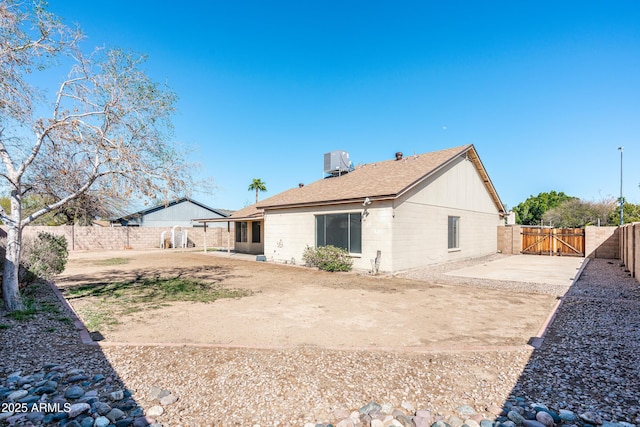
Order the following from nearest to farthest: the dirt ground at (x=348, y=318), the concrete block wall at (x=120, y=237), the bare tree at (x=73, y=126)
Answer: the dirt ground at (x=348, y=318)
the bare tree at (x=73, y=126)
the concrete block wall at (x=120, y=237)

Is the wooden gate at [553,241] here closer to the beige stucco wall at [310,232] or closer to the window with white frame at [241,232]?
the beige stucco wall at [310,232]

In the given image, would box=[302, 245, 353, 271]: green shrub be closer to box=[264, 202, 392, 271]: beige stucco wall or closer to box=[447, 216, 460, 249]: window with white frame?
box=[264, 202, 392, 271]: beige stucco wall

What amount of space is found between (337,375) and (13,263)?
22.0 feet

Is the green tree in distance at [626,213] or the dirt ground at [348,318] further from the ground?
the green tree in distance at [626,213]

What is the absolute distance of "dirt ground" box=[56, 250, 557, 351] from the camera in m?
4.74

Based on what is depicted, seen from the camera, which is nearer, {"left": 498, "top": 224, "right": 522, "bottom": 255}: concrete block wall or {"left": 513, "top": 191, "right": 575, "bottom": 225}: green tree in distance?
{"left": 498, "top": 224, "right": 522, "bottom": 255}: concrete block wall

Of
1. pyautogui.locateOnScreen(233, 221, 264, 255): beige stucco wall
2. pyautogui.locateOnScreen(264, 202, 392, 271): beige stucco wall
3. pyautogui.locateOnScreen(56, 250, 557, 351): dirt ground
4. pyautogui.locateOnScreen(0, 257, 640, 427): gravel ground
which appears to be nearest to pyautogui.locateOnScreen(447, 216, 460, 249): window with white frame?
pyautogui.locateOnScreen(264, 202, 392, 271): beige stucco wall

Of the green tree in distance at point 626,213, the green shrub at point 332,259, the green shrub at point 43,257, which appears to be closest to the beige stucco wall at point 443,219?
the green shrub at point 332,259

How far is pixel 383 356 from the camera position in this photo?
13.3 ft

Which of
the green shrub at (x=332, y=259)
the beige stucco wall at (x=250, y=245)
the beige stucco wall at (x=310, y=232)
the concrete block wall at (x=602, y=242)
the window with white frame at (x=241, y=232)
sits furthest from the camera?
the window with white frame at (x=241, y=232)

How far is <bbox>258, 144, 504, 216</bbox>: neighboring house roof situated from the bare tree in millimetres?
7150

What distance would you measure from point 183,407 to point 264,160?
60.9 feet

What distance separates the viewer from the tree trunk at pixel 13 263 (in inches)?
235

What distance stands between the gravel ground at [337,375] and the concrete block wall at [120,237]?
1801 cm
